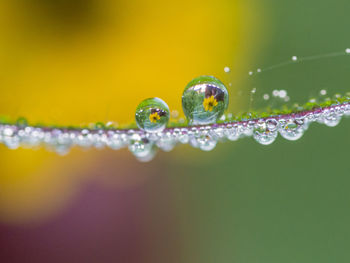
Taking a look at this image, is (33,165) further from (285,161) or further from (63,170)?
(285,161)

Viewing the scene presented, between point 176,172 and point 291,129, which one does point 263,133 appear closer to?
point 291,129

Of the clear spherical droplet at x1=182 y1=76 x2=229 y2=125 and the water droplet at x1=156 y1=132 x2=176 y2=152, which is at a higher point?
the clear spherical droplet at x1=182 y1=76 x2=229 y2=125

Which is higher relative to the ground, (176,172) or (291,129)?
(176,172)

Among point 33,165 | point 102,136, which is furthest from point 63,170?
point 102,136

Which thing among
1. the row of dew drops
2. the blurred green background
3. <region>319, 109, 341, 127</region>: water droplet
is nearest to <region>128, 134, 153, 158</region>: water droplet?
the row of dew drops

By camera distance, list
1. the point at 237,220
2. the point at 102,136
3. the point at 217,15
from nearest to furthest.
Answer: the point at 102,136
the point at 237,220
the point at 217,15

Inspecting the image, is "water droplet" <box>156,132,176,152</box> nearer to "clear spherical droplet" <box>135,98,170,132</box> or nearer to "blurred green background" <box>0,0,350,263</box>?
"clear spherical droplet" <box>135,98,170,132</box>

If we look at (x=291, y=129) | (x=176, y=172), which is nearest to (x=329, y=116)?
Result: (x=291, y=129)

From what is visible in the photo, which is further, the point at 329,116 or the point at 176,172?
the point at 176,172
